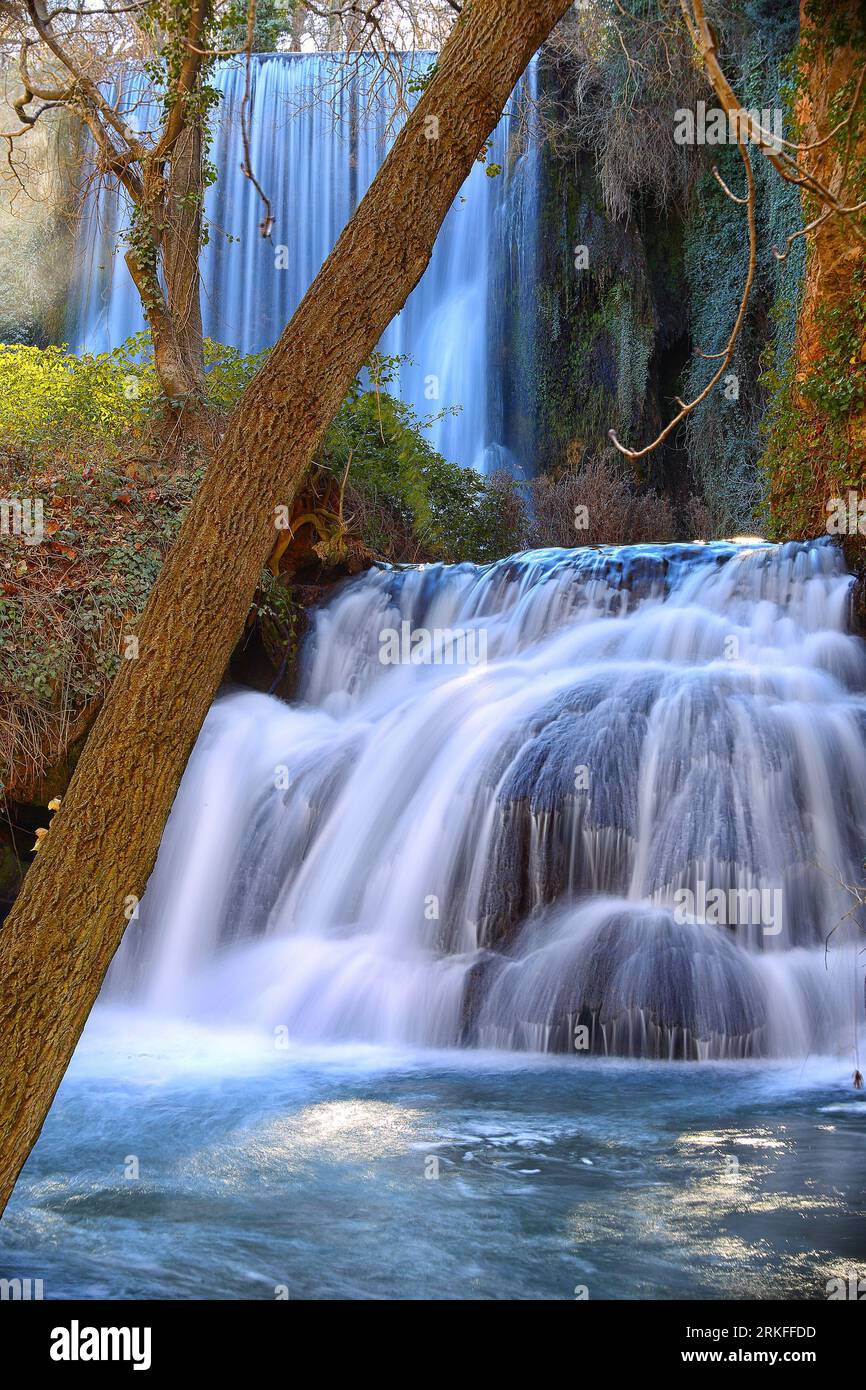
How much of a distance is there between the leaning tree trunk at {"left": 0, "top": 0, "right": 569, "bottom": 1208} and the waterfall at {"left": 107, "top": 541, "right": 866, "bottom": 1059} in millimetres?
3935

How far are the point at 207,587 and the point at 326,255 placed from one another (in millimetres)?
20197

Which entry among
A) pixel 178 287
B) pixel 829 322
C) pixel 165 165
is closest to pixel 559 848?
pixel 829 322

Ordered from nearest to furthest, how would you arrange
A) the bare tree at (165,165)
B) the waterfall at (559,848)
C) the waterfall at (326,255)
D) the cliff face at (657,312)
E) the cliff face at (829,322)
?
the waterfall at (559,848) < the cliff face at (829,322) < the bare tree at (165,165) < the cliff face at (657,312) < the waterfall at (326,255)

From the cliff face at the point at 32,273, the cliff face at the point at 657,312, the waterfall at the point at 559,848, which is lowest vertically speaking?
the waterfall at the point at 559,848

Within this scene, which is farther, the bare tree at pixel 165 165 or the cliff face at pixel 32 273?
the cliff face at pixel 32 273

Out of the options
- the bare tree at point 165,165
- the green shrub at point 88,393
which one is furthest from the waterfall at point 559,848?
the bare tree at point 165,165

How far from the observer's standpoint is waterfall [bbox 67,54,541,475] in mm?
21062

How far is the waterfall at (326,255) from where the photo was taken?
69.1 feet

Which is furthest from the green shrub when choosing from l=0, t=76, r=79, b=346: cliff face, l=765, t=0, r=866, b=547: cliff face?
l=0, t=76, r=79, b=346: cliff face

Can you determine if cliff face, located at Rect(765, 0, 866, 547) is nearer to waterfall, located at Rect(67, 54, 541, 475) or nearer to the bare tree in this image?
the bare tree

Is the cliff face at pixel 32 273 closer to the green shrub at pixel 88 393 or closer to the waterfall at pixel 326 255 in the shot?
the waterfall at pixel 326 255

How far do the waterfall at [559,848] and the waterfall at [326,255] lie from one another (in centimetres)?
1136

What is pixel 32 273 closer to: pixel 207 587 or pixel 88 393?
pixel 88 393

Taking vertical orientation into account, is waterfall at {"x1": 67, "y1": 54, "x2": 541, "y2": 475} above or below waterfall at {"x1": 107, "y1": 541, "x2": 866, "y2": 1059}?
above
